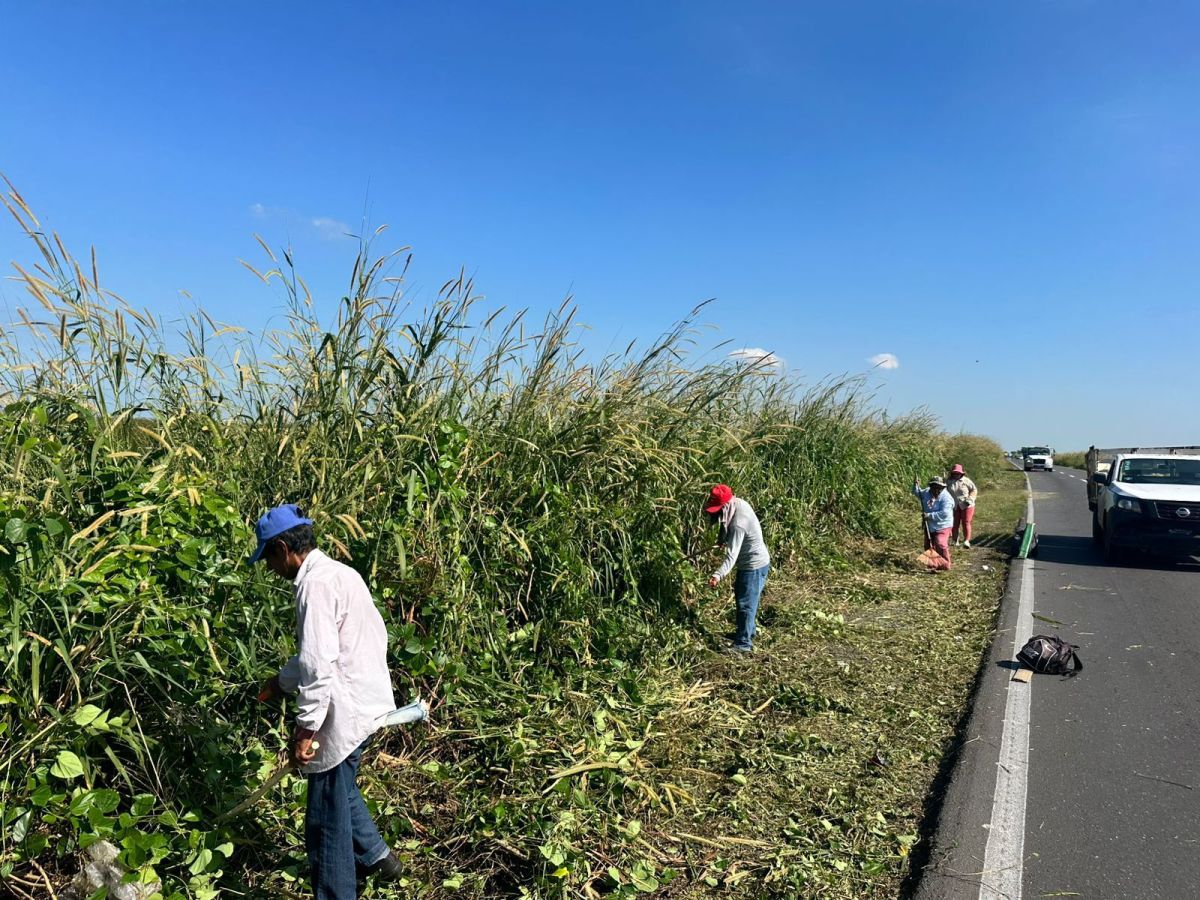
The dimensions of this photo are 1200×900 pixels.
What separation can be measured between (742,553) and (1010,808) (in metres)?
3.12

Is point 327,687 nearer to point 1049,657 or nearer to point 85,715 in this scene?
point 85,715

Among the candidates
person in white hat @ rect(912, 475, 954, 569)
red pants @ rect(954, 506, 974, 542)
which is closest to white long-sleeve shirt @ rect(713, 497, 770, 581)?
person in white hat @ rect(912, 475, 954, 569)

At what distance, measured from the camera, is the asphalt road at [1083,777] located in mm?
3625

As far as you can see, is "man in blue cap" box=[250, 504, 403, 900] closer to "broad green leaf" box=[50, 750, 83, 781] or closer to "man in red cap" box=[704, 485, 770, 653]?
"broad green leaf" box=[50, 750, 83, 781]

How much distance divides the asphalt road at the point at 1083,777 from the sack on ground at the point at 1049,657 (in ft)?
0.35

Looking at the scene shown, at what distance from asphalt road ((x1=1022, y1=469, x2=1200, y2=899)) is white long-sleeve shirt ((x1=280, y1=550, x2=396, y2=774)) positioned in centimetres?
322

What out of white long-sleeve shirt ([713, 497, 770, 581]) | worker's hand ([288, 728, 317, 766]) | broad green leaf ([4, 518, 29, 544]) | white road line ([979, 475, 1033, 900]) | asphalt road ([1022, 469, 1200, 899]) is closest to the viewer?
broad green leaf ([4, 518, 29, 544])

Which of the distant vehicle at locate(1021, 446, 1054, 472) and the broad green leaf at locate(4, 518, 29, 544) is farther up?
the distant vehicle at locate(1021, 446, 1054, 472)

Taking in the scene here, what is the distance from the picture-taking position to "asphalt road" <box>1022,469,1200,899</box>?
368 cm

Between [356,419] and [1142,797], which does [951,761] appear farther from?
[356,419]

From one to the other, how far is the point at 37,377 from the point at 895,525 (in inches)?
534

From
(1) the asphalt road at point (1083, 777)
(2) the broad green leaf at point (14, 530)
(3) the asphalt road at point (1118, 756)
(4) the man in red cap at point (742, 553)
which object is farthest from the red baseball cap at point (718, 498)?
(2) the broad green leaf at point (14, 530)

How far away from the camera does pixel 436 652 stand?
457 cm

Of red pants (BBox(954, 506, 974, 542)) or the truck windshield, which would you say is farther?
red pants (BBox(954, 506, 974, 542))
